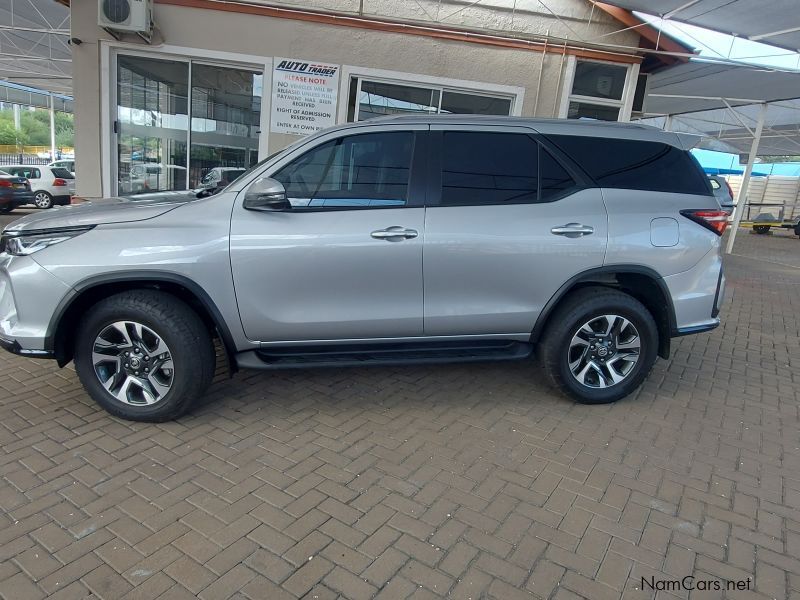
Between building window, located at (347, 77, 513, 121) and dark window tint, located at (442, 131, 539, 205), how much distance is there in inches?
188

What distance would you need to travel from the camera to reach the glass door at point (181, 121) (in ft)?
25.2

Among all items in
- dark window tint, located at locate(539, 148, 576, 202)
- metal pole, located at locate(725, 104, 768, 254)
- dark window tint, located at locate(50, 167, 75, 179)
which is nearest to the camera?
dark window tint, located at locate(539, 148, 576, 202)

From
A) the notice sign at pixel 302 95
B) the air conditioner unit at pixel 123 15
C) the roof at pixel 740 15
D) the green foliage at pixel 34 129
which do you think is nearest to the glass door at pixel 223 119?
the notice sign at pixel 302 95

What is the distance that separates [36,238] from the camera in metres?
3.18

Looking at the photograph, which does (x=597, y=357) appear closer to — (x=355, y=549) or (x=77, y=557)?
(x=355, y=549)

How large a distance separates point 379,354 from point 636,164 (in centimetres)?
233

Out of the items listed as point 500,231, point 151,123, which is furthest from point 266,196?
point 151,123

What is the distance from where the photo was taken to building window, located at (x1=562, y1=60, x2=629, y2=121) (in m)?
8.37

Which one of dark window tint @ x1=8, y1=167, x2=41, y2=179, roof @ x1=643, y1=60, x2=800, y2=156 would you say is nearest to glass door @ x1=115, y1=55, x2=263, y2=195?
roof @ x1=643, y1=60, x2=800, y2=156

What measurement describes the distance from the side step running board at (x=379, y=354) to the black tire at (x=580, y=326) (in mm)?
207

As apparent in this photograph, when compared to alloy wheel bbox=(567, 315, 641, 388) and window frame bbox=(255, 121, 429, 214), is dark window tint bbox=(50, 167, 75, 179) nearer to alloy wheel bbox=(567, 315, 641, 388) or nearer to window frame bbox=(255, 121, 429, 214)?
window frame bbox=(255, 121, 429, 214)
